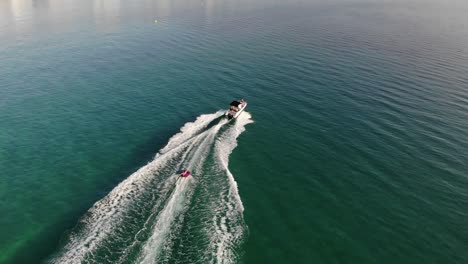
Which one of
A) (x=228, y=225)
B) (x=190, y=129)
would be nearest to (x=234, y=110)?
(x=190, y=129)

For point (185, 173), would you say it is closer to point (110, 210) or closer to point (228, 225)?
point (228, 225)

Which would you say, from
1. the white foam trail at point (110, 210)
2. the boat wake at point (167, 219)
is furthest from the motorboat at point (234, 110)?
the boat wake at point (167, 219)

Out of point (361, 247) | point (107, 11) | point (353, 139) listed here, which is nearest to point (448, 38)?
point (353, 139)

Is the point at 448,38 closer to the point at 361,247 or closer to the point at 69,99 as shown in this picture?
the point at 361,247

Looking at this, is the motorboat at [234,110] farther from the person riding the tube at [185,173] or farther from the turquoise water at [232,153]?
the person riding the tube at [185,173]

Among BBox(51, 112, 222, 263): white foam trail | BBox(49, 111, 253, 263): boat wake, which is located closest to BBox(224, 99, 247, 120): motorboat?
BBox(51, 112, 222, 263): white foam trail

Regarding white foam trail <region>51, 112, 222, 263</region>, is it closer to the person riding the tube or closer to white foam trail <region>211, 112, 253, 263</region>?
the person riding the tube

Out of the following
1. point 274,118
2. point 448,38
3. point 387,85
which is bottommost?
point 274,118
